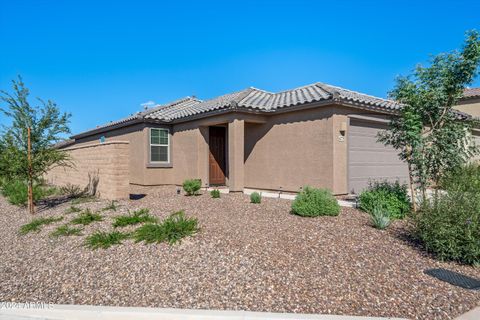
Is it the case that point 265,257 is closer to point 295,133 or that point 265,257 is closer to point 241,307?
point 241,307

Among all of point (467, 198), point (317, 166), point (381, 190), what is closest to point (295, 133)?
point (317, 166)

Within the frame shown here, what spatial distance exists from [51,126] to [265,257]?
8640 mm

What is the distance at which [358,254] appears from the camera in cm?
557

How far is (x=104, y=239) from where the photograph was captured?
20.4 ft

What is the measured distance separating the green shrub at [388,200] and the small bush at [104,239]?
5746 millimetres

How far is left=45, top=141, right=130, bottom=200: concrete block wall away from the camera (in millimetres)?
10492

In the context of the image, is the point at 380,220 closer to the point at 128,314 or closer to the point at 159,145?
the point at 128,314

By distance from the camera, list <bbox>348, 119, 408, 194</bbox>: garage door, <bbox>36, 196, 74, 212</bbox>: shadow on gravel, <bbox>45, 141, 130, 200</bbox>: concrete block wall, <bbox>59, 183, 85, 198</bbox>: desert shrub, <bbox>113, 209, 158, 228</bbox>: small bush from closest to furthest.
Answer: <bbox>113, 209, 158, 228</bbox>: small bush, <bbox>45, 141, 130, 200</bbox>: concrete block wall, <bbox>36, 196, 74, 212</bbox>: shadow on gravel, <bbox>348, 119, 408, 194</bbox>: garage door, <bbox>59, 183, 85, 198</bbox>: desert shrub

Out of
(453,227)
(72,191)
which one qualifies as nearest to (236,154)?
(72,191)

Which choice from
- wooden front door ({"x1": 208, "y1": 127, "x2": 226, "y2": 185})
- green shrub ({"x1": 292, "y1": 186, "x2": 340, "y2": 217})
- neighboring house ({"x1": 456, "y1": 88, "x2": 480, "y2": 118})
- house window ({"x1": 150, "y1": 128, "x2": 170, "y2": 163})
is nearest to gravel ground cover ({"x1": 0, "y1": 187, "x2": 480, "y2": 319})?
green shrub ({"x1": 292, "y1": 186, "x2": 340, "y2": 217})

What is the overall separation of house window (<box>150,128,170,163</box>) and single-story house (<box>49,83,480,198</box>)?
1.9 inches

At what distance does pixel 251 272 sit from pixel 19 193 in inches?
460

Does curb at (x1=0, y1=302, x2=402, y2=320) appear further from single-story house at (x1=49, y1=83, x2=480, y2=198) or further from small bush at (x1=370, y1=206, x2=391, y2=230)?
single-story house at (x1=49, y1=83, x2=480, y2=198)

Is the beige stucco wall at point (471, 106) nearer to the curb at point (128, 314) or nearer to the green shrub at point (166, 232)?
the green shrub at point (166, 232)
